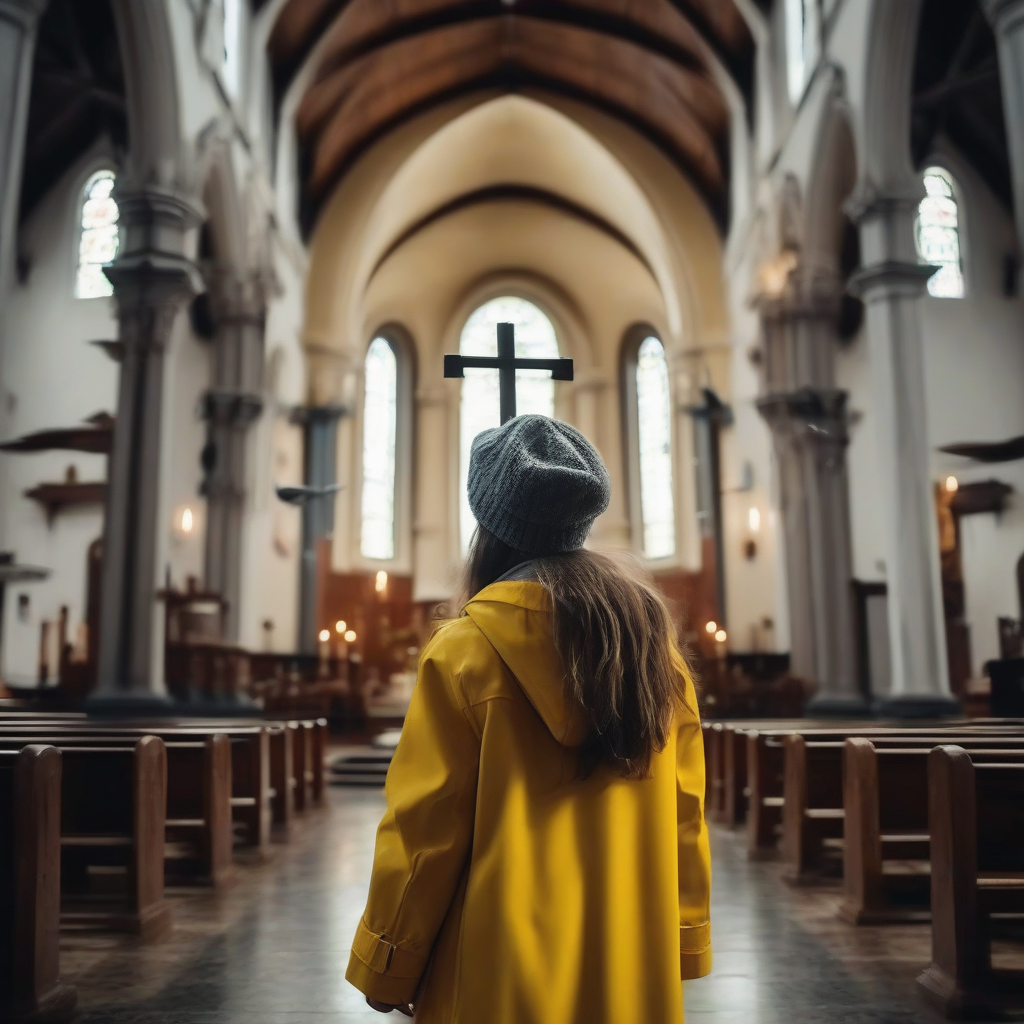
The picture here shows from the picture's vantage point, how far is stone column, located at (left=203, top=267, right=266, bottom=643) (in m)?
13.4

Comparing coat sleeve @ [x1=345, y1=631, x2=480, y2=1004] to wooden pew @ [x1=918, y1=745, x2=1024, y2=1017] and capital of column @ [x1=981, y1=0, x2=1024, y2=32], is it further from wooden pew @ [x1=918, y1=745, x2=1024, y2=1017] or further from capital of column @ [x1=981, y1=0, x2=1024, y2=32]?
capital of column @ [x1=981, y1=0, x2=1024, y2=32]

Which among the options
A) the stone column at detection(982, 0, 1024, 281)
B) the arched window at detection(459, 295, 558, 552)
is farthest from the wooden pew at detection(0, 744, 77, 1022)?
the arched window at detection(459, 295, 558, 552)

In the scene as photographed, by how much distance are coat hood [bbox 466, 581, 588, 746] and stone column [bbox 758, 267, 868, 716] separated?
37.2ft

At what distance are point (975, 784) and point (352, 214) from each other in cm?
1555

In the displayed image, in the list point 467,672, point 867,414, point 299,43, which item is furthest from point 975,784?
point 299,43

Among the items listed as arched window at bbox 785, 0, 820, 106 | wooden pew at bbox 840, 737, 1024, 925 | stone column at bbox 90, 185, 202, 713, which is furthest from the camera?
arched window at bbox 785, 0, 820, 106

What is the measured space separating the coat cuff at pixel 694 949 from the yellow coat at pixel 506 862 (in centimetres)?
13

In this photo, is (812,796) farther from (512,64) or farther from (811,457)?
(512,64)

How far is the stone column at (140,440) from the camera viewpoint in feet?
30.2

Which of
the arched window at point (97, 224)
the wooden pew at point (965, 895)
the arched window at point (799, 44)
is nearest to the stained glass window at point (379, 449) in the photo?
the arched window at point (97, 224)

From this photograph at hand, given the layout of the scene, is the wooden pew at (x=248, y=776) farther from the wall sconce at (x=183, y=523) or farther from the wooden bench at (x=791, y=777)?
the wall sconce at (x=183, y=523)

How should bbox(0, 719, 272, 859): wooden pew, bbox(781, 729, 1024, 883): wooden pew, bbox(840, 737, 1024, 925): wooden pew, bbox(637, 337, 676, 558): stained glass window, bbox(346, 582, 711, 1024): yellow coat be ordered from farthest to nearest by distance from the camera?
1. bbox(637, 337, 676, 558): stained glass window
2. bbox(0, 719, 272, 859): wooden pew
3. bbox(781, 729, 1024, 883): wooden pew
4. bbox(840, 737, 1024, 925): wooden pew
5. bbox(346, 582, 711, 1024): yellow coat

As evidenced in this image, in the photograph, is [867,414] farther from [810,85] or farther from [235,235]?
[235,235]

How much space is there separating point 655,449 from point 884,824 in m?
16.7
